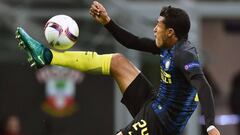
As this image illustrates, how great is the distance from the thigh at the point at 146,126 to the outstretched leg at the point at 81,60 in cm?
34

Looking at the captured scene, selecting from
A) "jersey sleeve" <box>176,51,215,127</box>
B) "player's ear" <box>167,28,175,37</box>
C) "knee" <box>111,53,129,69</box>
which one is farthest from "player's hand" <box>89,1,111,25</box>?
"jersey sleeve" <box>176,51,215,127</box>

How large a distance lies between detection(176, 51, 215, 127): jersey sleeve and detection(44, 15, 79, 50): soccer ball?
100 cm

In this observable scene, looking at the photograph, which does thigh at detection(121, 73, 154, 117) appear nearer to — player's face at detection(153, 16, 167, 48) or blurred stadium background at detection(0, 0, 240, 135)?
player's face at detection(153, 16, 167, 48)

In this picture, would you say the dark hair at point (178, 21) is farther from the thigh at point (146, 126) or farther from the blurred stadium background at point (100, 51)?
the blurred stadium background at point (100, 51)

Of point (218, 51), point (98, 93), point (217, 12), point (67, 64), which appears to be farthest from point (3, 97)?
point (67, 64)

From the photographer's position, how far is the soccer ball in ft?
22.7

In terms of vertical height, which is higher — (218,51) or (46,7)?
(46,7)

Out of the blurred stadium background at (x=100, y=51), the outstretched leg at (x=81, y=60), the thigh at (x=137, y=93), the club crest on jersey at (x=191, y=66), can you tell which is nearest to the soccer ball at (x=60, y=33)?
the outstretched leg at (x=81, y=60)

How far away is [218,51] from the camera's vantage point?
1404cm

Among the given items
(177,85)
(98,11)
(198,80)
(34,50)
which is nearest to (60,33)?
(34,50)

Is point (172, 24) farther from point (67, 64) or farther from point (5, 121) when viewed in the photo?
point (5, 121)

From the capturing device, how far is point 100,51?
559 inches

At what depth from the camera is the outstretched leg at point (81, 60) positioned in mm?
6918

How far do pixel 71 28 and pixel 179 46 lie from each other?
973 mm
